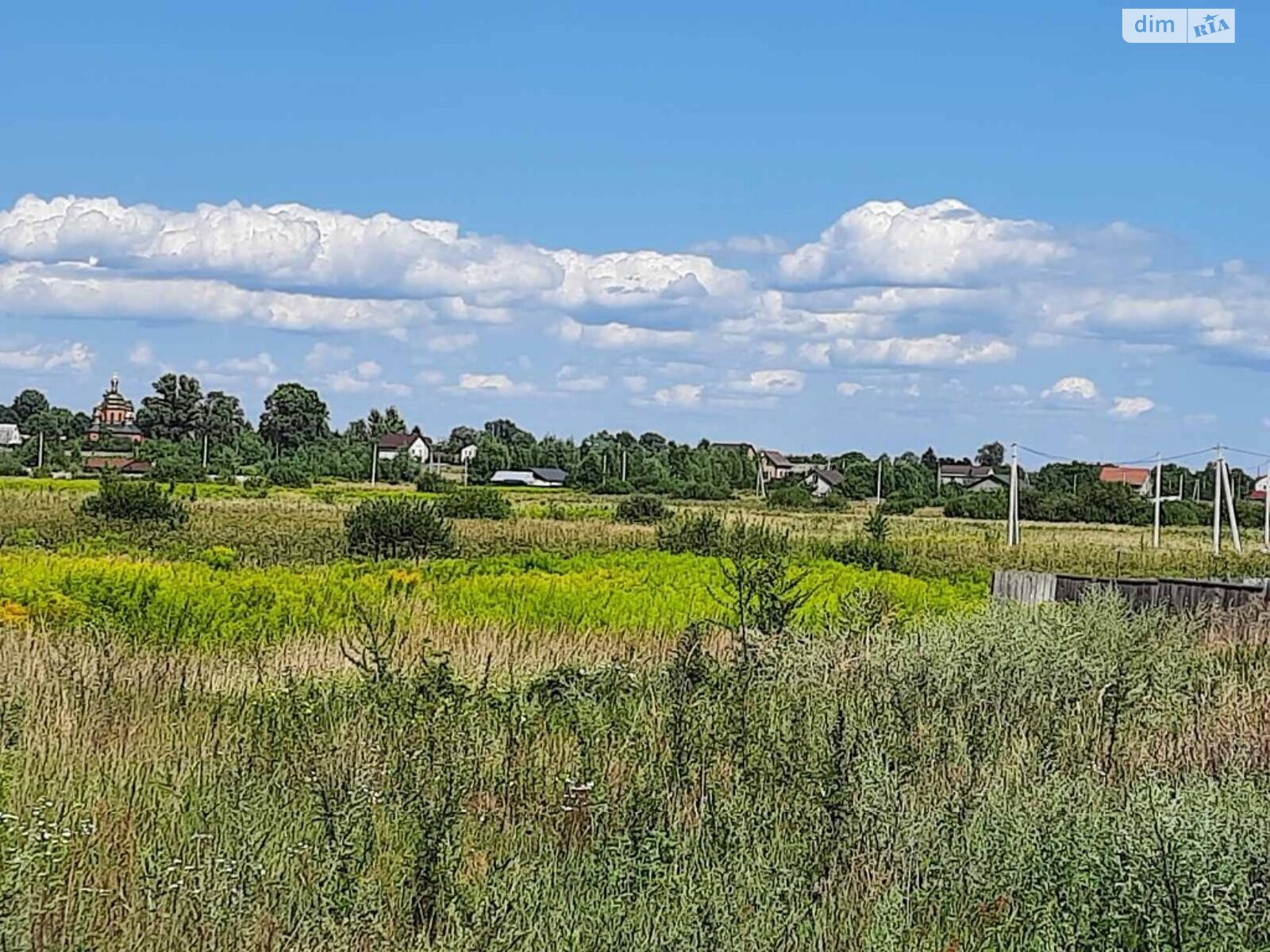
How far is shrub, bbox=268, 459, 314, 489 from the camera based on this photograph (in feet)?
294

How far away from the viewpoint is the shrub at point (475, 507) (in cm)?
5325

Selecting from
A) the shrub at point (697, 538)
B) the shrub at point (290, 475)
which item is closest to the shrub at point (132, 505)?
the shrub at point (697, 538)

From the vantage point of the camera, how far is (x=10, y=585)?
1551 cm

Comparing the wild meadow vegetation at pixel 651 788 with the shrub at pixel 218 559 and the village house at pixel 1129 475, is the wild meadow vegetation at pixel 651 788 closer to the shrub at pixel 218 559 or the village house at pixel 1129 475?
the shrub at pixel 218 559

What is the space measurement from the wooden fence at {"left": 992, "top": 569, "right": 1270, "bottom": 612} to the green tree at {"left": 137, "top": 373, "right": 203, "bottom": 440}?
349 ft

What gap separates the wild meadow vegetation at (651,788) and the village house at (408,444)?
378 feet

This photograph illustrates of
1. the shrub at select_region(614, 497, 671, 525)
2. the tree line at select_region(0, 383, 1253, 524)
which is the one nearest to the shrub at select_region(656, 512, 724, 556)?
the shrub at select_region(614, 497, 671, 525)

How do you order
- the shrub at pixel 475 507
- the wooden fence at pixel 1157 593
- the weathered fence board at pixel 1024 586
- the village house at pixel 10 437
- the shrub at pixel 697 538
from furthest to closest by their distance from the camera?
the village house at pixel 10 437 < the shrub at pixel 475 507 < the shrub at pixel 697 538 < the weathered fence board at pixel 1024 586 < the wooden fence at pixel 1157 593

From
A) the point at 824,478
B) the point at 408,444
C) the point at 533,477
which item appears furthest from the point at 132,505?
the point at 408,444

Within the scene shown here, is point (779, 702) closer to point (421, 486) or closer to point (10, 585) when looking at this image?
point (10, 585)

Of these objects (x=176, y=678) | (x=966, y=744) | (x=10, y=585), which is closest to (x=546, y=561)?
(x=10, y=585)

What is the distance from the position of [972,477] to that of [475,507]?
7770 cm

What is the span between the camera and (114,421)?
13875 centimetres

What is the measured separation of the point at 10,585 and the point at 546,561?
1095cm
